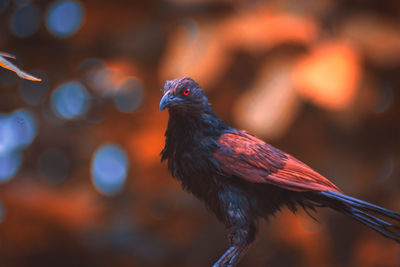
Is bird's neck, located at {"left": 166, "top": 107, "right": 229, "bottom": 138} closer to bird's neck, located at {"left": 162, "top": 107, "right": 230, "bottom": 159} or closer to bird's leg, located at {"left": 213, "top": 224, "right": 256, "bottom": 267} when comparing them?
Result: bird's neck, located at {"left": 162, "top": 107, "right": 230, "bottom": 159}

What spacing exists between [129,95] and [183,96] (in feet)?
5.66

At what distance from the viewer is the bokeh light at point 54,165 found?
2.62m

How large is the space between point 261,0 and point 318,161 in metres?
1.00

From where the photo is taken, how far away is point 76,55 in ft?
8.43

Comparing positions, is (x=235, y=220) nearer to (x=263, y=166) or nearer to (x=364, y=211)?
(x=263, y=166)

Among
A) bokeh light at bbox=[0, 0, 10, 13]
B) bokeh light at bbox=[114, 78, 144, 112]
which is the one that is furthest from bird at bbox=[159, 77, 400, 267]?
bokeh light at bbox=[0, 0, 10, 13]

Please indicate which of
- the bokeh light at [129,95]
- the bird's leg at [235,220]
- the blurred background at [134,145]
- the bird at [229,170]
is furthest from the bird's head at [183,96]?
the bokeh light at [129,95]

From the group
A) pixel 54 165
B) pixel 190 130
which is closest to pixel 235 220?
pixel 190 130

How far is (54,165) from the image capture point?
270 cm

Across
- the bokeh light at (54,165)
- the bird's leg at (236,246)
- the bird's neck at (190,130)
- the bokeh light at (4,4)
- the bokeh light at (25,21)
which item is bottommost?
the bokeh light at (54,165)

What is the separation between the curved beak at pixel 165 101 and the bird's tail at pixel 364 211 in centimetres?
35

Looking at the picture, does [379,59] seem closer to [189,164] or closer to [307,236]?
[307,236]

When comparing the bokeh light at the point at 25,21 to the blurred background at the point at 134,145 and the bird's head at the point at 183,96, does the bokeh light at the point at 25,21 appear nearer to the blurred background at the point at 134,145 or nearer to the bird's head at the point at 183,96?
the blurred background at the point at 134,145

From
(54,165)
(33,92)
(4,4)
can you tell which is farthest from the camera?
(54,165)
